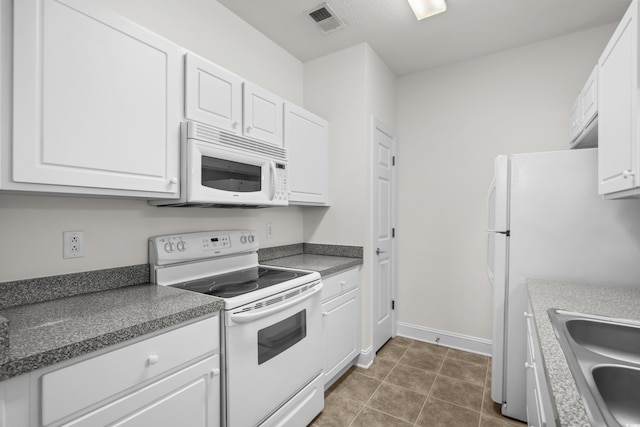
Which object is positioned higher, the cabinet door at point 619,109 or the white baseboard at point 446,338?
the cabinet door at point 619,109

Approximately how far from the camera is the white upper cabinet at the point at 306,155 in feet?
7.60

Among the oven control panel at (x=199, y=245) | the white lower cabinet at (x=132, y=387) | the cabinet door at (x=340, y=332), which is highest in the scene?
the oven control panel at (x=199, y=245)

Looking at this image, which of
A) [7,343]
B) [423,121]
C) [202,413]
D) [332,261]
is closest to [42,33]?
[7,343]

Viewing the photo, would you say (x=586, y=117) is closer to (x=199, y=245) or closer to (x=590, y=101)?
(x=590, y=101)

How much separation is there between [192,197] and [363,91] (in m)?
1.74

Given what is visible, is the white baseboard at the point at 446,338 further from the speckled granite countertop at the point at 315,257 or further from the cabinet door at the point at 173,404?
the cabinet door at the point at 173,404

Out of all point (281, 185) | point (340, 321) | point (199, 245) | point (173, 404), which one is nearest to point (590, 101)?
point (281, 185)

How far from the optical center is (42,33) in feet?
3.56

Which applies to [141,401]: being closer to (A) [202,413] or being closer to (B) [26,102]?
(A) [202,413]

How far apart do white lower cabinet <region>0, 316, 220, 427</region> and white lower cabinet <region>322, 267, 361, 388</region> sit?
3.09 ft

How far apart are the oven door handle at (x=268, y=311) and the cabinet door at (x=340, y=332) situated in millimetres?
335

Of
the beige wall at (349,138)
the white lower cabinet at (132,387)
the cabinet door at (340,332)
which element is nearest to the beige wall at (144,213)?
the beige wall at (349,138)

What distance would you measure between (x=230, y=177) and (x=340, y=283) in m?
1.11

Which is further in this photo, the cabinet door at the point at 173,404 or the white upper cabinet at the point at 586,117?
the white upper cabinet at the point at 586,117
